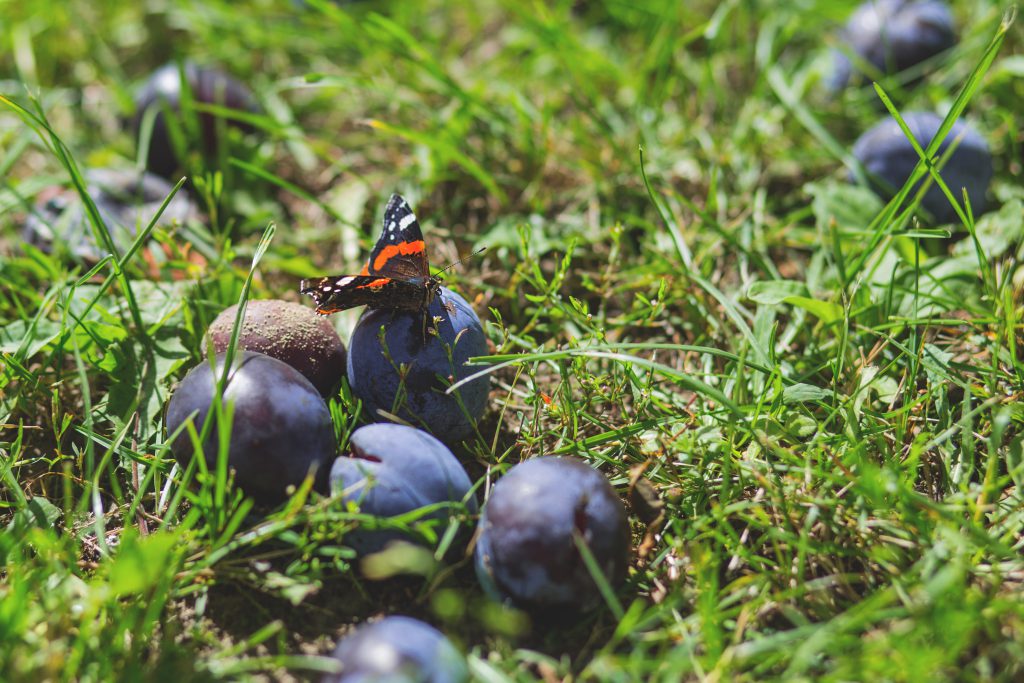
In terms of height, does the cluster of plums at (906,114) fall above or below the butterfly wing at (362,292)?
above

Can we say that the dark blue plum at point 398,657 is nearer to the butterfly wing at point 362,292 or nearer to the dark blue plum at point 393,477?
the dark blue plum at point 393,477

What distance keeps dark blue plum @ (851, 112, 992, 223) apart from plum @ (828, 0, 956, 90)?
Result: 0.50 m

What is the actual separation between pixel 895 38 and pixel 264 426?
8.16 feet

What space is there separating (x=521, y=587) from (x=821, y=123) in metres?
2.05

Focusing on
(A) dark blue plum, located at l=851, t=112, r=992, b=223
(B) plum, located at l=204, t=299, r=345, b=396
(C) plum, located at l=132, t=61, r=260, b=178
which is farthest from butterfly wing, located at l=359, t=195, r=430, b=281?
(A) dark blue plum, located at l=851, t=112, r=992, b=223

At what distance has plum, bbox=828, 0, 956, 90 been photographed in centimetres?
276

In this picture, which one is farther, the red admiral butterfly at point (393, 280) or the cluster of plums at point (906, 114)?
the cluster of plums at point (906, 114)

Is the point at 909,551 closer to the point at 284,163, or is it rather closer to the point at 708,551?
the point at 708,551

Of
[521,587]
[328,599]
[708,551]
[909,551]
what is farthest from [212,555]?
[909,551]

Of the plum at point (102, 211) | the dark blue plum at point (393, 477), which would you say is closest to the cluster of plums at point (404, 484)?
the dark blue plum at point (393, 477)

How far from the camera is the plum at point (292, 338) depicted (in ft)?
5.76

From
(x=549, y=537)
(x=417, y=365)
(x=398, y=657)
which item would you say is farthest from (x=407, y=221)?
(x=398, y=657)

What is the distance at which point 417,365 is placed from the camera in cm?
169

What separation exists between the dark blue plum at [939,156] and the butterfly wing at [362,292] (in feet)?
4.88
